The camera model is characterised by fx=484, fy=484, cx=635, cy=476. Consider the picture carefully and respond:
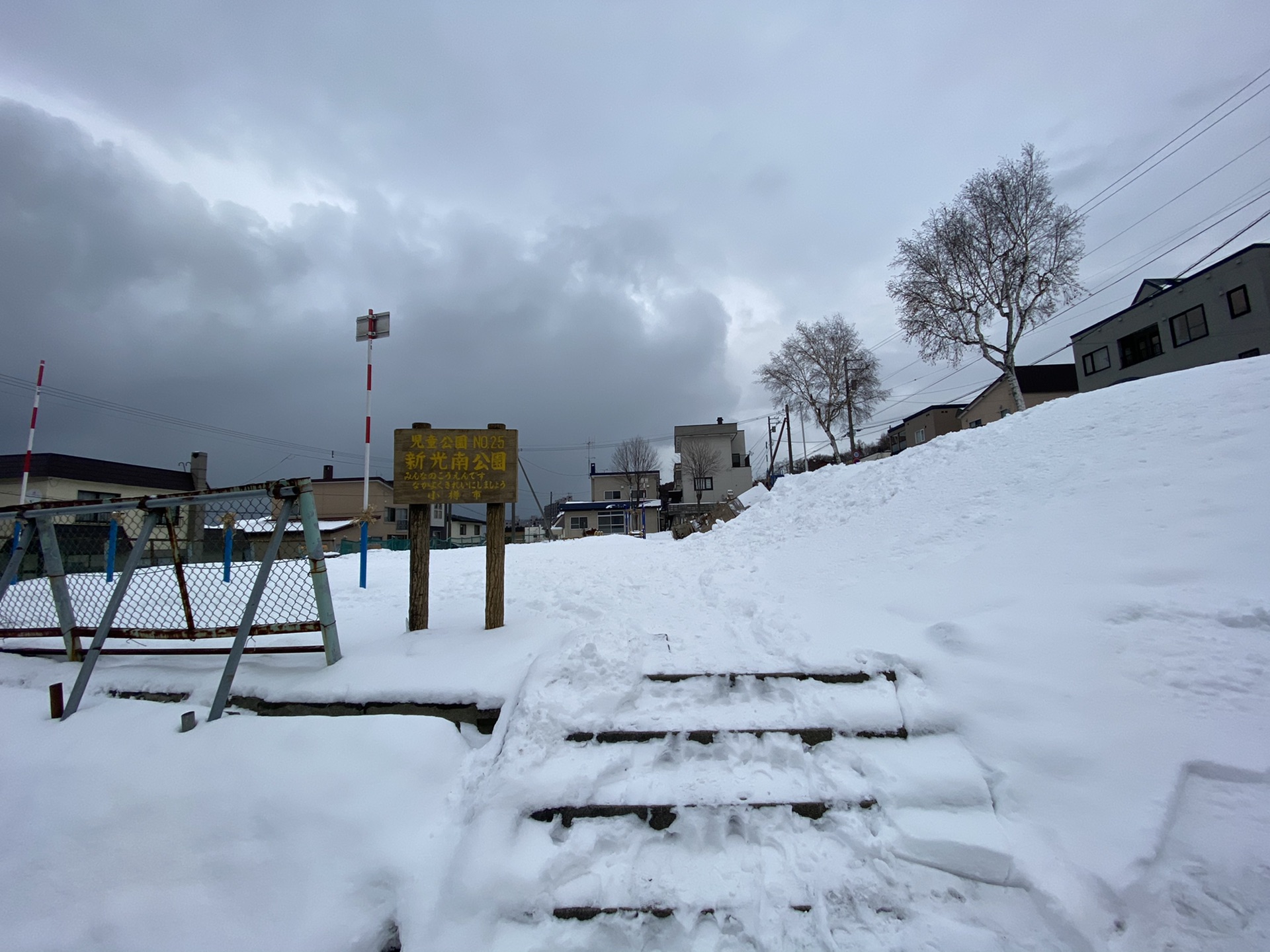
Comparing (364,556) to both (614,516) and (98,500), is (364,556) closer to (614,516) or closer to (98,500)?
(98,500)

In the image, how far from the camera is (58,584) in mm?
3916

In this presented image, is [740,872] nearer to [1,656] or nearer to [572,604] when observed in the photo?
[572,604]

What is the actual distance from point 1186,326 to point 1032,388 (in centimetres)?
1294

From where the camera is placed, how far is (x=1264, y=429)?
4691 mm

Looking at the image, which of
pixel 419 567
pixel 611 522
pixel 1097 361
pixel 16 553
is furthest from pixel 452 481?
pixel 611 522

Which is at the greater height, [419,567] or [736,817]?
[419,567]

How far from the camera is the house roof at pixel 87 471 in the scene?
78.1 feet

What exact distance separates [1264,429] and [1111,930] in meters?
5.57

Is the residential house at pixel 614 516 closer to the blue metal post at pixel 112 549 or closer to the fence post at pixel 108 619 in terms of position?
the blue metal post at pixel 112 549

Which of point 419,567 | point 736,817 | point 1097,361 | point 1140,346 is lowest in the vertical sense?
point 736,817

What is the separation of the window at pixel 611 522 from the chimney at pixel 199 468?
2678 centimetres

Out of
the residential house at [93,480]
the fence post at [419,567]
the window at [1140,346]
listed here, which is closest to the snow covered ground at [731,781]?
the fence post at [419,567]

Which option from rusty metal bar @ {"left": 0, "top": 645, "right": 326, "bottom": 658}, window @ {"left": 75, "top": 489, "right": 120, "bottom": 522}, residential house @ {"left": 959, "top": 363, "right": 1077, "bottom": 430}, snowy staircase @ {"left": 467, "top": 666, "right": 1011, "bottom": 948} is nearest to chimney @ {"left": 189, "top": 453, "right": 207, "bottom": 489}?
window @ {"left": 75, "top": 489, "right": 120, "bottom": 522}

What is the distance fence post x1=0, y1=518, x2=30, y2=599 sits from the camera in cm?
394
